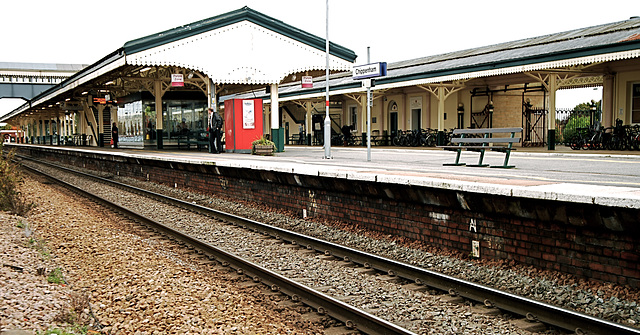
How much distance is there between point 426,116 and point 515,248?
80.2 ft

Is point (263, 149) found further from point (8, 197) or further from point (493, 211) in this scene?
point (493, 211)

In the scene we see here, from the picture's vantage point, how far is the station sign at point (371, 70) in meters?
14.5

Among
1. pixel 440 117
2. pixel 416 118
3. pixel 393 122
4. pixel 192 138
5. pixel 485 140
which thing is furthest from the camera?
pixel 393 122

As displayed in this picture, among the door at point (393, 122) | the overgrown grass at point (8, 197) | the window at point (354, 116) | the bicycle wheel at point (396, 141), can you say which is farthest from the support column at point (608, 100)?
the overgrown grass at point (8, 197)

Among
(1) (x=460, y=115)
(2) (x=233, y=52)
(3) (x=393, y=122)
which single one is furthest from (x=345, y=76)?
(2) (x=233, y=52)

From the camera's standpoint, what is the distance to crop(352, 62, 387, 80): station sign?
14.5m

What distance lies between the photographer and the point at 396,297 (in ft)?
18.3

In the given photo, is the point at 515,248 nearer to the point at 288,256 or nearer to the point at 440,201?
the point at 440,201

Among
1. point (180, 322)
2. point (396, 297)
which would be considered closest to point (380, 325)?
point (396, 297)

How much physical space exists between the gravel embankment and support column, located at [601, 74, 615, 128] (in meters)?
18.7

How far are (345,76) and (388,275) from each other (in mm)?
29994

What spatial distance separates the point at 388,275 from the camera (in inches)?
250

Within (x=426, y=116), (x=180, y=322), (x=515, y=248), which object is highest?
(x=426, y=116)

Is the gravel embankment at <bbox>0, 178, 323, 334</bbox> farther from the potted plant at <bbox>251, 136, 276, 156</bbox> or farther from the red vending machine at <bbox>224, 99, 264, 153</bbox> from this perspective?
the red vending machine at <bbox>224, 99, 264, 153</bbox>
